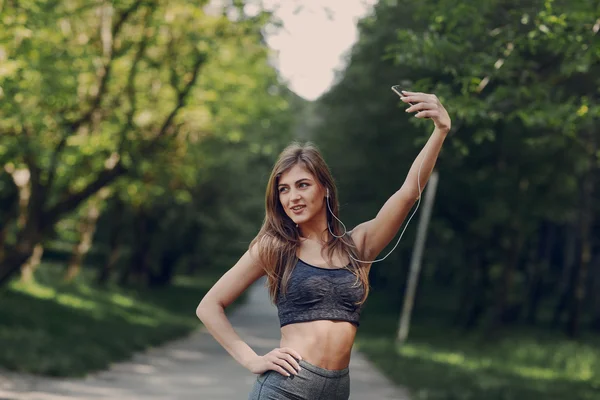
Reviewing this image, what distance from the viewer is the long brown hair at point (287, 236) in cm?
369

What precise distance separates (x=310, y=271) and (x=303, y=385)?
1.31 ft

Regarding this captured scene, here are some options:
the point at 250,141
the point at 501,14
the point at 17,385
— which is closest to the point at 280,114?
the point at 250,141

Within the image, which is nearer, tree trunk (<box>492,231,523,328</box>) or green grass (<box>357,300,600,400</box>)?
green grass (<box>357,300,600,400</box>)

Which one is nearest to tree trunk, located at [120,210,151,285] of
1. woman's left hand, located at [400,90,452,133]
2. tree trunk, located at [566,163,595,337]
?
tree trunk, located at [566,163,595,337]

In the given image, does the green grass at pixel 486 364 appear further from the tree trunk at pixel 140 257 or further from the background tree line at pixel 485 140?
the tree trunk at pixel 140 257

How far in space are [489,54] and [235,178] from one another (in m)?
25.8

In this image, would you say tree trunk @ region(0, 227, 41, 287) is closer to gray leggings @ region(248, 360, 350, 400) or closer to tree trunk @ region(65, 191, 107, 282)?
tree trunk @ region(65, 191, 107, 282)

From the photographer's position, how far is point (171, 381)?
14.4 metres

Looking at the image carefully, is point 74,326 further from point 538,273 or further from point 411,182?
point 538,273

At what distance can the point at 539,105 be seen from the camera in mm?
8266

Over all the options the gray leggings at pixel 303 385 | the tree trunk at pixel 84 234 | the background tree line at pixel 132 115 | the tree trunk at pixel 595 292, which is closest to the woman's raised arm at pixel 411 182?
the gray leggings at pixel 303 385

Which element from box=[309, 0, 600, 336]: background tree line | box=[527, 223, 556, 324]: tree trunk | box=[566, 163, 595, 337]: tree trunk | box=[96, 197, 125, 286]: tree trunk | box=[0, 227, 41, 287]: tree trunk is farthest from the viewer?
box=[527, 223, 556, 324]: tree trunk

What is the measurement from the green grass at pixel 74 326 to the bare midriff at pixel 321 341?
10.5 meters

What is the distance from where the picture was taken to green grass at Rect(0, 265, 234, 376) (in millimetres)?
14273
